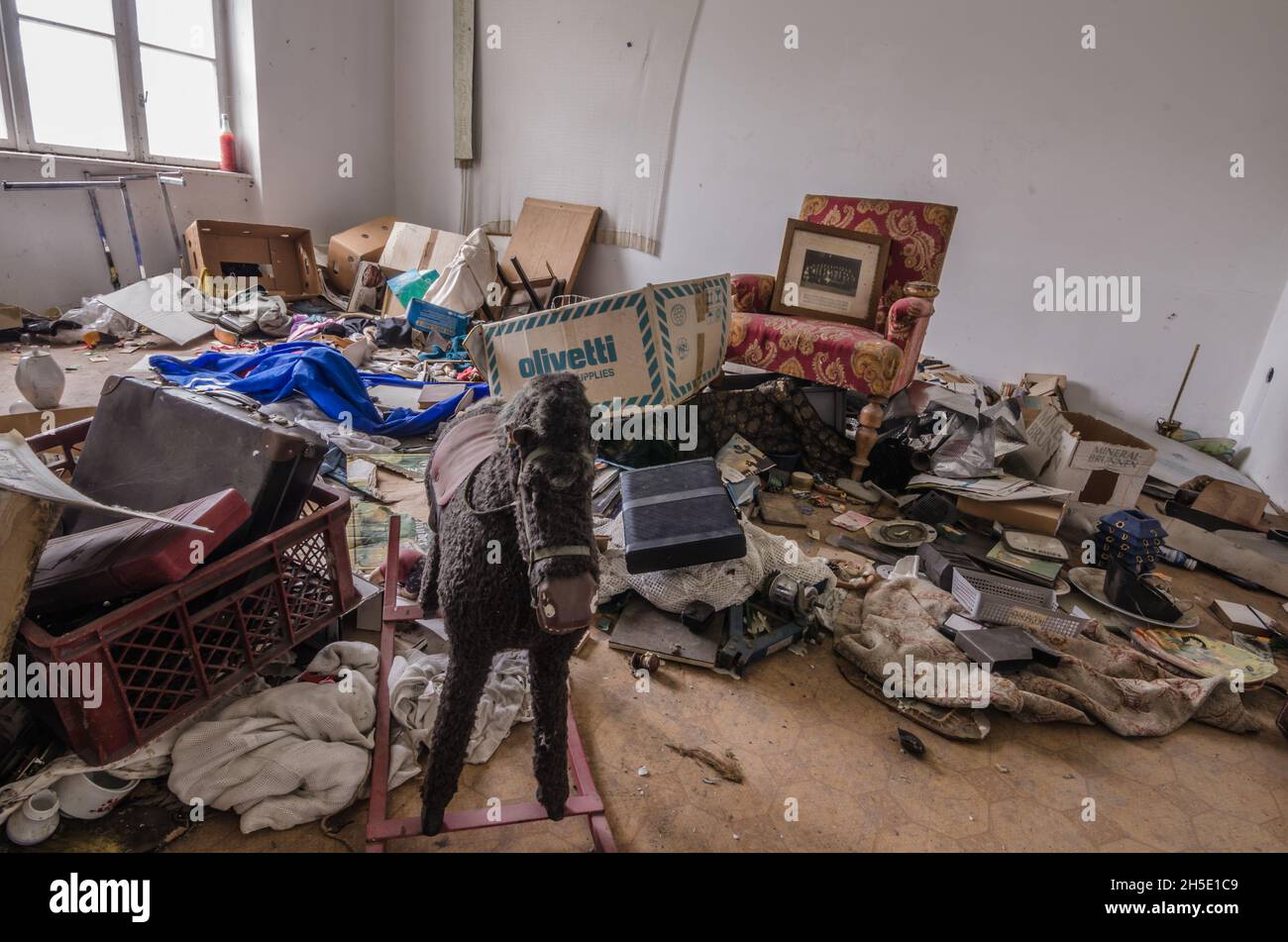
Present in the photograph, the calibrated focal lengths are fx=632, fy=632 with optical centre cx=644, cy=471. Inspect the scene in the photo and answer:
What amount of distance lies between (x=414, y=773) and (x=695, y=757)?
0.63 meters

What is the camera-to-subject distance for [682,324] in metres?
2.76

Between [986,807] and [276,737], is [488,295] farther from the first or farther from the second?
[986,807]

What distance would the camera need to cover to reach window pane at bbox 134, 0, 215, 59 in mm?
4547

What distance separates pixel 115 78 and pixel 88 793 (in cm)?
548

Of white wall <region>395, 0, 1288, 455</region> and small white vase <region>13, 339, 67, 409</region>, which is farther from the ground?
white wall <region>395, 0, 1288, 455</region>

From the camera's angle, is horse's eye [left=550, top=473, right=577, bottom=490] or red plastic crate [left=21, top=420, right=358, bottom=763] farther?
red plastic crate [left=21, top=420, right=358, bottom=763]

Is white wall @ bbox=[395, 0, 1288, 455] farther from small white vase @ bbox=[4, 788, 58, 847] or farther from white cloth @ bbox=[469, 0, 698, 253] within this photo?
small white vase @ bbox=[4, 788, 58, 847]

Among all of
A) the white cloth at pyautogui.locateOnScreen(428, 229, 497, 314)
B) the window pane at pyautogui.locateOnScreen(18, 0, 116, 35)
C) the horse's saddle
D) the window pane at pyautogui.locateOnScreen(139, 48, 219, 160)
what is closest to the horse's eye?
the horse's saddle

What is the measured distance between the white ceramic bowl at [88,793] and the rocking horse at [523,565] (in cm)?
59

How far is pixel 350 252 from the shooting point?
17.8 feet

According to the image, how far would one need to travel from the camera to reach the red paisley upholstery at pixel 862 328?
9.41 feet

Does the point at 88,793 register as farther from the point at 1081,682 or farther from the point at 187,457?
the point at 1081,682

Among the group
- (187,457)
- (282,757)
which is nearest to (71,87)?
(187,457)

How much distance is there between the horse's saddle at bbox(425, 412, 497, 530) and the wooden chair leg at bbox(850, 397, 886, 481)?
2.02 metres
